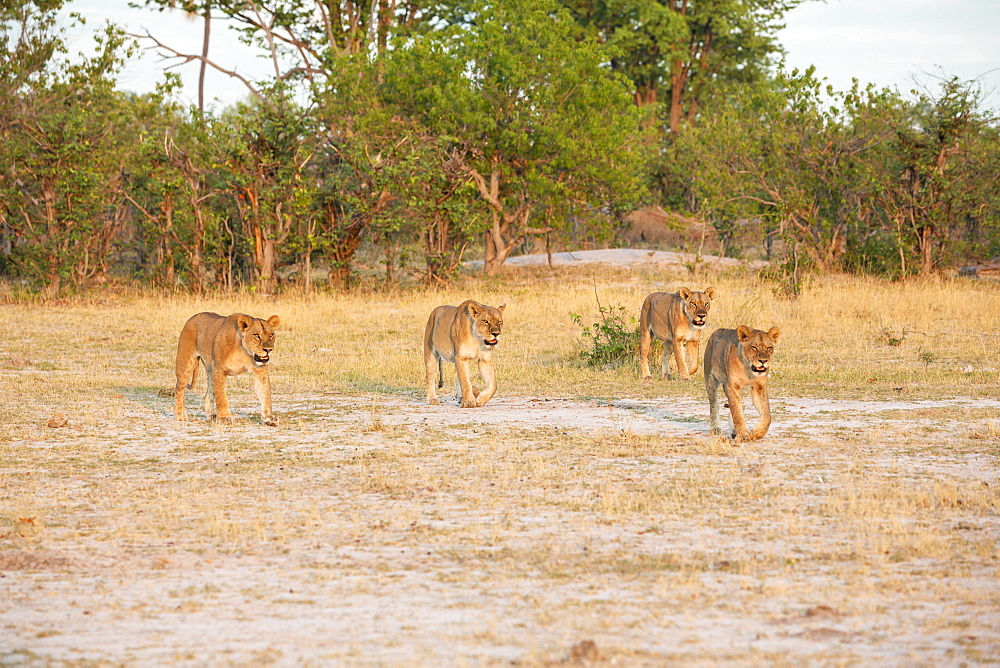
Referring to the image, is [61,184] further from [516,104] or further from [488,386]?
[488,386]

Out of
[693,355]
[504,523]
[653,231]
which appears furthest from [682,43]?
[504,523]

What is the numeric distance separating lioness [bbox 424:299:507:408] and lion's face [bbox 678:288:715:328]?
2.18 metres

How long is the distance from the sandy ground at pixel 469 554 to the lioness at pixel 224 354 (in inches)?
11.6

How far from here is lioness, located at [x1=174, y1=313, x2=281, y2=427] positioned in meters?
9.54

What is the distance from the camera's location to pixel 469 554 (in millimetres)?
5957

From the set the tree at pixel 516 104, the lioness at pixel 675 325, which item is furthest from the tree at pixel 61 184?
the lioness at pixel 675 325

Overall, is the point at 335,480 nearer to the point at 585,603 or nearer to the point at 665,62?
the point at 585,603

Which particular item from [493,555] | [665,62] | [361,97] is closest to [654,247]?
[361,97]

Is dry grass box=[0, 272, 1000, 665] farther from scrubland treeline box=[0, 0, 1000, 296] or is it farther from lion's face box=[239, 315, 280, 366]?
scrubland treeline box=[0, 0, 1000, 296]

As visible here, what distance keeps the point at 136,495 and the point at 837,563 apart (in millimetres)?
3991

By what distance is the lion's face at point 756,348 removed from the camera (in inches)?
335

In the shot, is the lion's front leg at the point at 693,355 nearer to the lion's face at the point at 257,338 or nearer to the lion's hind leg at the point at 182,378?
the lion's face at the point at 257,338

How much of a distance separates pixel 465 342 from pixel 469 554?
15.8 feet

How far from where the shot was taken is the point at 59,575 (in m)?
5.65
